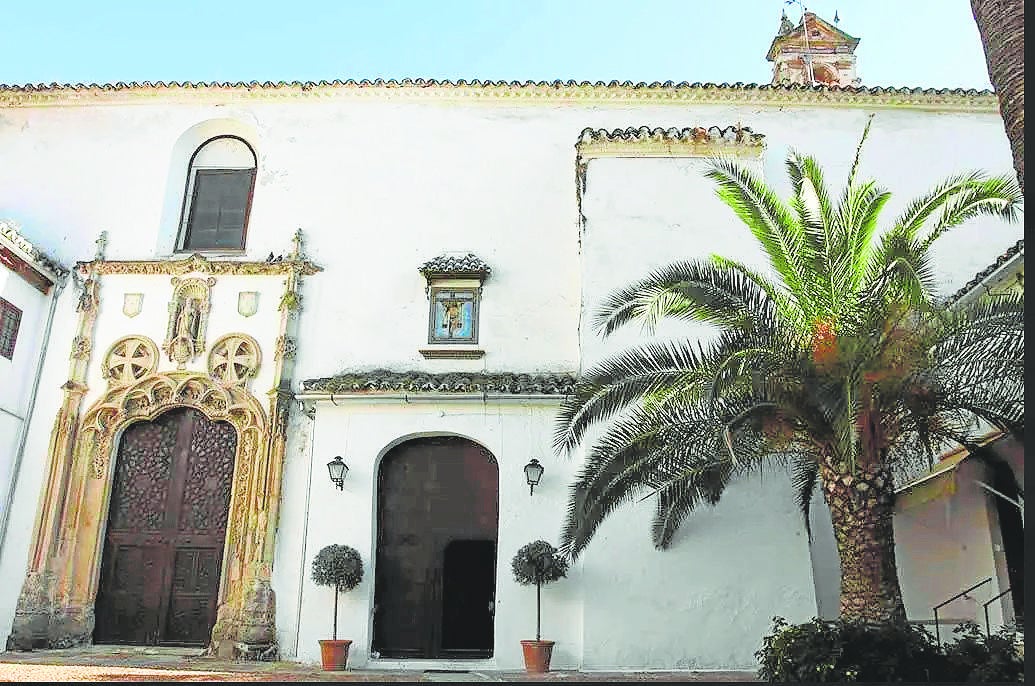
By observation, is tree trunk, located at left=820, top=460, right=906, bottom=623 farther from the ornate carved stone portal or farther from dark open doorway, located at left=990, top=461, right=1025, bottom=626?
the ornate carved stone portal

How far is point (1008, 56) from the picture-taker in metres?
5.55

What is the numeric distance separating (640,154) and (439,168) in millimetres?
3817

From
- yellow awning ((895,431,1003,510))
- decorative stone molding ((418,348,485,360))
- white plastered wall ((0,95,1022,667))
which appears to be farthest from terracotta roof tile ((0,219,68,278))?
yellow awning ((895,431,1003,510))

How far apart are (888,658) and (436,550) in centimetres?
663

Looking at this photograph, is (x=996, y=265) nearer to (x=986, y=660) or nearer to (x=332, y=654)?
(x=986, y=660)

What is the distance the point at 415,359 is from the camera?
13.9 m

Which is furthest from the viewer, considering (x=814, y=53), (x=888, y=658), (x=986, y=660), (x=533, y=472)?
(x=814, y=53)

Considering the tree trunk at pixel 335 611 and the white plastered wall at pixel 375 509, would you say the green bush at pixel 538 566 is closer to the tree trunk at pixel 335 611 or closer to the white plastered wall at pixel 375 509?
the white plastered wall at pixel 375 509

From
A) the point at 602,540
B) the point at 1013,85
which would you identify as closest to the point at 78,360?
the point at 602,540

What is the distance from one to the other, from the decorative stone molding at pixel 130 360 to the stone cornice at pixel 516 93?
4868 millimetres

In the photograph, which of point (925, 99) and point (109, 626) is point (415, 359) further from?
point (925, 99)

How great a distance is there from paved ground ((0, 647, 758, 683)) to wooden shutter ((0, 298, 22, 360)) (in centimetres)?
450

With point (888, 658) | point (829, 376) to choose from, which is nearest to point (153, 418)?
point (829, 376)

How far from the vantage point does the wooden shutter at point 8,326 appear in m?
13.4
